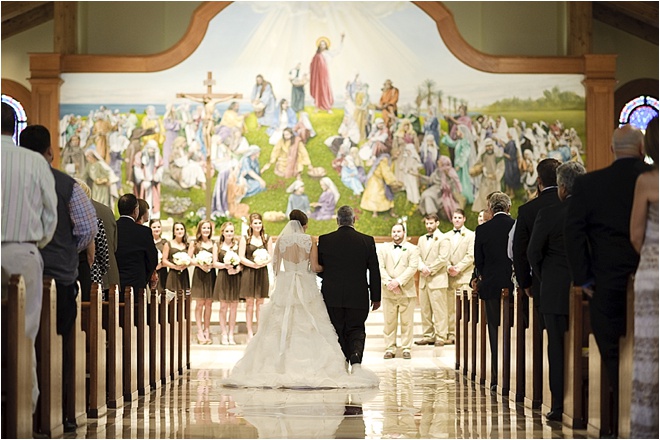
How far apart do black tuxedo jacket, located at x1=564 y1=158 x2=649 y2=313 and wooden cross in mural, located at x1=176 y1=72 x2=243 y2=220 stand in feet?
44.9

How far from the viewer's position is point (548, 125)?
64.4ft

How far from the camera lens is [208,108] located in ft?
64.6

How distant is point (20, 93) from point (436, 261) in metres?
10.5

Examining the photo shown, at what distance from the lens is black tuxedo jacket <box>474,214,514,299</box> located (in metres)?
9.58

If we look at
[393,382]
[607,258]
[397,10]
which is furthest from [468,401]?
[397,10]

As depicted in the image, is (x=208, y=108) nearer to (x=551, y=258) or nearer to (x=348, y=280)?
(x=348, y=280)

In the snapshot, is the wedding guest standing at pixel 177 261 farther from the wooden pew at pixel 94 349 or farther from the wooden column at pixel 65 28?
the wooden pew at pixel 94 349

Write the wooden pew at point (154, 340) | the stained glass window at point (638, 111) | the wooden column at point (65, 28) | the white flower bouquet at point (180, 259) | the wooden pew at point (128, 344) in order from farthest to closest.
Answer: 1. the stained glass window at point (638, 111)
2. the wooden column at point (65, 28)
3. the white flower bouquet at point (180, 259)
4. the wooden pew at point (154, 340)
5. the wooden pew at point (128, 344)

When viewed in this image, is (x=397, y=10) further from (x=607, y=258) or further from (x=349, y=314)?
(x=607, y=258)

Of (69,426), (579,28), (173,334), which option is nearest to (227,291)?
(173,334)

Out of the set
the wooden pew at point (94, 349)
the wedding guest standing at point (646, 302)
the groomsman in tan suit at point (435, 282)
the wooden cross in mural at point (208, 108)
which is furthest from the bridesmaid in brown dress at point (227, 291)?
the wedding guest standing at point (646, 302)

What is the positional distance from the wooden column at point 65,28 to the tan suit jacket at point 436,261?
8.96 m

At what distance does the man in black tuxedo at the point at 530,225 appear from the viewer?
299 inches

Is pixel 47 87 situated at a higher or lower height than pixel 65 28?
lower
